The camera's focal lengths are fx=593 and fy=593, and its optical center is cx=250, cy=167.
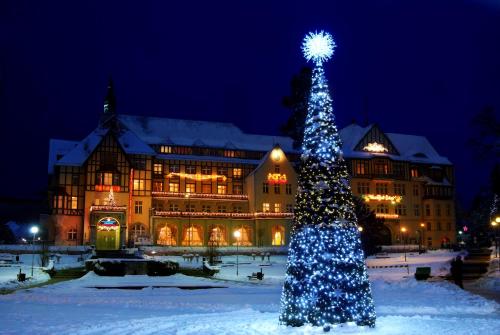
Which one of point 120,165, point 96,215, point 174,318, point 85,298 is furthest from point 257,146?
point 174,318

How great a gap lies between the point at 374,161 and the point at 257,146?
599 inches

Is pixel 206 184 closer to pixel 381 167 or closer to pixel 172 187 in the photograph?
pixel 172 187

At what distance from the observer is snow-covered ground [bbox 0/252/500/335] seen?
14766mm

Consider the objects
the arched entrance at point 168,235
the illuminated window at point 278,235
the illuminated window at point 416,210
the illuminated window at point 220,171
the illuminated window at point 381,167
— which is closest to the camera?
the arched entrance at point 168,235

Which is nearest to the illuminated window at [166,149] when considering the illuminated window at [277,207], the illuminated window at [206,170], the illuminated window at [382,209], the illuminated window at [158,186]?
the illuminated window at [158,186]

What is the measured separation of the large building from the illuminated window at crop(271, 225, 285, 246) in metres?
0.13

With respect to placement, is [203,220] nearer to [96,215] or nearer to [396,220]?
[96,215]

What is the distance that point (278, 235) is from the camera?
68.4 meters

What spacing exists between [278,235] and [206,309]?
4900 cm

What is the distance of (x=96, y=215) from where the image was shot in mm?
59906

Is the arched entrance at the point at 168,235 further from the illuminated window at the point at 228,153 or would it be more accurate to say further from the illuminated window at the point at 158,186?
the illuminated window at the point at 228,153

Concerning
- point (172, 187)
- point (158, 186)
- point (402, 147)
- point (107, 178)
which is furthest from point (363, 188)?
point (107, 178)

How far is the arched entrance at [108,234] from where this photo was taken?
60188 mm

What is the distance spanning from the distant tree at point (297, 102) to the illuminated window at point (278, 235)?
16008 millimetres
